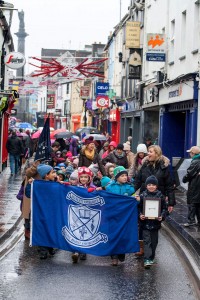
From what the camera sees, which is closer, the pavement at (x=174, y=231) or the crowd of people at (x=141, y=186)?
the crowd of people at (x=141, y=186)

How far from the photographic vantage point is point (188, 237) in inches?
532

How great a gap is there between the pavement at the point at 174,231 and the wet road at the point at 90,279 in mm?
250

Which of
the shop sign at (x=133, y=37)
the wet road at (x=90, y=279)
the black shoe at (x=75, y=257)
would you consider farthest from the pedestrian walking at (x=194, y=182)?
the shop sign at (x=133, y=37)

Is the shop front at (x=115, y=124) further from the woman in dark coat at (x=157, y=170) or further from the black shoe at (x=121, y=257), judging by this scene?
the black shoe at (x=121, y=257)

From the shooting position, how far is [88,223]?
11492 millimetres

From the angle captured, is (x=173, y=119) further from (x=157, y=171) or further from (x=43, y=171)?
(x=43, y=171)

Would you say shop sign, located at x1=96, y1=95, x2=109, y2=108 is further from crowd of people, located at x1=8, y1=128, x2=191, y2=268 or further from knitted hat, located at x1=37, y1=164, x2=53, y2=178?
knitted hat, located at x1=37, y1=164, x2=53, y2=178

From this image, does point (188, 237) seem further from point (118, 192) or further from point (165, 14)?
point (165, 14)

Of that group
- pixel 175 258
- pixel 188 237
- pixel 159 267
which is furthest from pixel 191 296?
pixel 188 237

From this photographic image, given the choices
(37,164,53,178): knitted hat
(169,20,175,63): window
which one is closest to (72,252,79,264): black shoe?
(37,164,53,178): knitted hat

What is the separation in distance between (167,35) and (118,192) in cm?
1746

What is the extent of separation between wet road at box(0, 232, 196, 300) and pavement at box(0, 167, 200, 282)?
250 mm

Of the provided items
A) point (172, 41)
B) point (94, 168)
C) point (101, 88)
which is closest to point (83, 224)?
point (94, 168)

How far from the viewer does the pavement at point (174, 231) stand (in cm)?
1206
